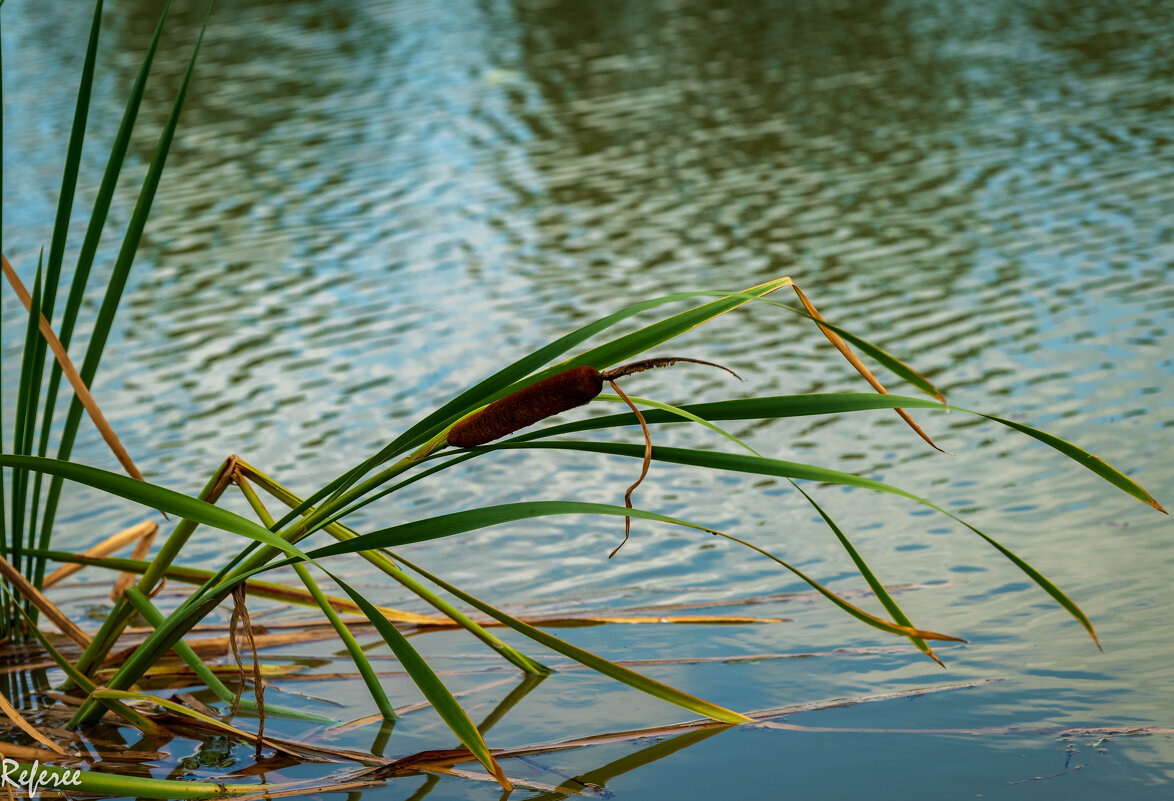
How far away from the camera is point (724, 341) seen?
5914 millimetres

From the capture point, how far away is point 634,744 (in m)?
2.63

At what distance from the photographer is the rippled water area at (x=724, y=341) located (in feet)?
9.05

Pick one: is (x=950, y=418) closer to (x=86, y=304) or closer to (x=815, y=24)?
(x=86, y=304)

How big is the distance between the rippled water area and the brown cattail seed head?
89 centimetres

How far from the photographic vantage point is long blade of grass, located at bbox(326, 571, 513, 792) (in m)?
2.07

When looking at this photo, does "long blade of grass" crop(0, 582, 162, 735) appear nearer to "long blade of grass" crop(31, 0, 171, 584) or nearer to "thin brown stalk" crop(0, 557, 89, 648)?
"thin brown stalk" crop(0, 557, 89, 648)

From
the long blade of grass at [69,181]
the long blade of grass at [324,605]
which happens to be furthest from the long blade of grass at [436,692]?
the long blade of grass at [69,181]

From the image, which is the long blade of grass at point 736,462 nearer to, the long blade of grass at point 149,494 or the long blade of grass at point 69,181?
the long blade of grass at point 149,494

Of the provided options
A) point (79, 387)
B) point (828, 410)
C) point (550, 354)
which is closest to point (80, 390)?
point (79, 387)

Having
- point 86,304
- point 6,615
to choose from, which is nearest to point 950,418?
point 6,615

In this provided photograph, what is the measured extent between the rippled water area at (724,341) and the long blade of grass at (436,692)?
0.39 metres

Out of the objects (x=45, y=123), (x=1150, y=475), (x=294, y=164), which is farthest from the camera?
(x=45, y=123)

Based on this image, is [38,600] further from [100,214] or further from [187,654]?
[100,214]

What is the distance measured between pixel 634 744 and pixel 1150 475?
2230 millimetres
